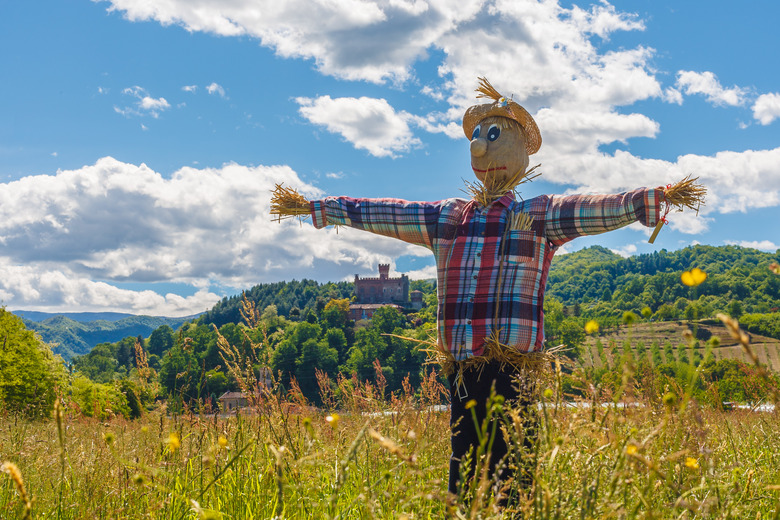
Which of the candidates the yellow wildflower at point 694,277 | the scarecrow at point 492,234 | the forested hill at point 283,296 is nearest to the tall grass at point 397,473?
the yellow wildflower at point 694,277

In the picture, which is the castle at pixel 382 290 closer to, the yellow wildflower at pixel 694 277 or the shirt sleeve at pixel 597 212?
the shirt sleeve at pixel 597 212

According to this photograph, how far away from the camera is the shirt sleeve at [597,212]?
11.6 feet

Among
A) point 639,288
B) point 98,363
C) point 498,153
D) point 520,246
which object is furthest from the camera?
point 639,288

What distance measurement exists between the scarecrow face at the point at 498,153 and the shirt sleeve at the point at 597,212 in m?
0.37

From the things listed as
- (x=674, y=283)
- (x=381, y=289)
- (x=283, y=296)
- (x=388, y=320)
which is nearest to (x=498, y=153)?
(x=388, y=320)

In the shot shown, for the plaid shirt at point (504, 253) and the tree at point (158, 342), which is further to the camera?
the tree at point (158, 342)

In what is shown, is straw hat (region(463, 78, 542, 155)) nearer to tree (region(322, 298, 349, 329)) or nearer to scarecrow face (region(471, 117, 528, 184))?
scarecrow face (region(471, 117, 528, 184))

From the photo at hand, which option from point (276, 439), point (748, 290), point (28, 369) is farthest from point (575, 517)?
point (748, 290)

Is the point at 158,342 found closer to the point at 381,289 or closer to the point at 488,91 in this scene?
the point at 381,289

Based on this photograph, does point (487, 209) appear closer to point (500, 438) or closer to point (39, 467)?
point (500, 438)

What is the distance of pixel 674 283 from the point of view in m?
92.6

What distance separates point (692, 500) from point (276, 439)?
5.40 feet

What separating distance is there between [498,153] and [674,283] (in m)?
98.6

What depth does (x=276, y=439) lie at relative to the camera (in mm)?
2668
